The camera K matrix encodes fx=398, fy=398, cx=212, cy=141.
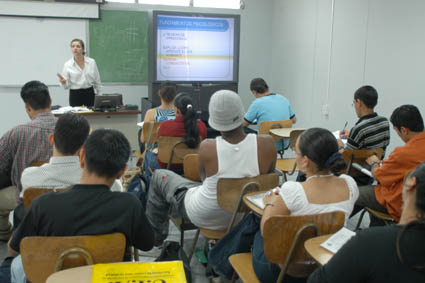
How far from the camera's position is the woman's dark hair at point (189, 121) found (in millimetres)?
3311

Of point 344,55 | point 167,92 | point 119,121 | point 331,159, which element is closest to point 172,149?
point 167,92

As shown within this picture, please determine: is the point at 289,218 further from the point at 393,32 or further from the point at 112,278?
the point at 393,32

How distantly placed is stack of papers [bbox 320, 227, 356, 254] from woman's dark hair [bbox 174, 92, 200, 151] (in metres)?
1.85

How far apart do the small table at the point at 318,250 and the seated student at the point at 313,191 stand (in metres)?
0.15

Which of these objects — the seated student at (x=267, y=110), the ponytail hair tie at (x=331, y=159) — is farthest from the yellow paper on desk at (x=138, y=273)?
the seated student at (x=267, y=110)

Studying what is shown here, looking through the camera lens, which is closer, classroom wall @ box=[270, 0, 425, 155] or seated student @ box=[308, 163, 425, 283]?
seated student @ box=[308, 163, 425, 283]

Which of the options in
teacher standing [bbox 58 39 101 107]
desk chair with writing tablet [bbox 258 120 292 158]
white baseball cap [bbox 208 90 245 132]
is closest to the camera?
white baseball cap [bbox 208 90 245 132]

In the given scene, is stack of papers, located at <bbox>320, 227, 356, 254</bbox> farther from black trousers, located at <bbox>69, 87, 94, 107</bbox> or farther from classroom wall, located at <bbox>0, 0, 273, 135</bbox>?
classroom wall, located at <bbox>0, 0, 273, 135</bbox>

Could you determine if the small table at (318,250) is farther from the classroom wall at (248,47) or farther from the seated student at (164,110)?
the classroom wall at (248,47)

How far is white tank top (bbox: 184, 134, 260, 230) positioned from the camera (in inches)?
90.8

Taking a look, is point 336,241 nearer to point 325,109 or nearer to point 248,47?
→ point 325,109

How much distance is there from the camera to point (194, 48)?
6.69 metres

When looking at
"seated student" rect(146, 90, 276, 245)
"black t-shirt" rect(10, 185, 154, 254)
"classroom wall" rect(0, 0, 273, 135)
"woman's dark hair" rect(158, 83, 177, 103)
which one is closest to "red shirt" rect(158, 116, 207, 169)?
"woman's dark hair" rect(158, 83, 177, 103)

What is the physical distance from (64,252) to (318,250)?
0.92m
